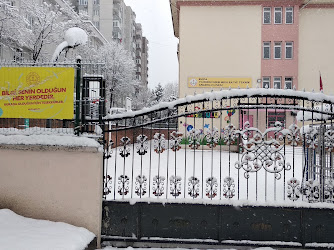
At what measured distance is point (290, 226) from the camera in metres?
5.10

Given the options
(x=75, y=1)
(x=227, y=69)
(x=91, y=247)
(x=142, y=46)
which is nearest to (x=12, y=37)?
(x=227, y=69)

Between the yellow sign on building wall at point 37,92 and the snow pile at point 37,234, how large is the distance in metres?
1.70

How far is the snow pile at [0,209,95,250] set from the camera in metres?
4.29

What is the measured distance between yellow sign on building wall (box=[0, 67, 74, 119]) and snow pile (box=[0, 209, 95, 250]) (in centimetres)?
170

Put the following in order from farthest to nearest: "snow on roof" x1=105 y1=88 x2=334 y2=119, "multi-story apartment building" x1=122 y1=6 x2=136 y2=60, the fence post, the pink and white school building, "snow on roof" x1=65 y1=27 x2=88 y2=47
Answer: "multi-story apartment building" x1=122 y1=6 x2=136 y2=60
the pink and white school building
"snow on roof" x1=65 y1=27 x2=88 y2=47
the fence post
"snow on roof" x1=105 y1=88 x2=334 y2=119

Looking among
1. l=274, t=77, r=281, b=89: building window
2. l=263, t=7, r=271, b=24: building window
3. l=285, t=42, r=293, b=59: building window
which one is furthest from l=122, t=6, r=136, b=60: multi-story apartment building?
l=274, t=77, r=281, b=89: building window

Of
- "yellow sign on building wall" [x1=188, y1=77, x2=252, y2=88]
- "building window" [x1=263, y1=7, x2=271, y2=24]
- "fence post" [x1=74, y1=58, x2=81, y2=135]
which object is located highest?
"building window" [x1=263, y1=7, x2=271, y2=24]

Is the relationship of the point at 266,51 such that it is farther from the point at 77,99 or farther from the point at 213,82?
the point at 77,99

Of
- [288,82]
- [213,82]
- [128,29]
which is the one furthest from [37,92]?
[128,29]

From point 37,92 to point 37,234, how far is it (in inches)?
88.8

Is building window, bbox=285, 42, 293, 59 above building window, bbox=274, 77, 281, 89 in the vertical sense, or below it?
above

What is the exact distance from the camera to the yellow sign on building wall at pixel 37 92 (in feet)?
17.3

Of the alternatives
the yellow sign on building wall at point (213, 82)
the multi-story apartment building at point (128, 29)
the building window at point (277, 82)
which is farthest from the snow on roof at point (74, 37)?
the multi-story apartment building at point (128, 29)

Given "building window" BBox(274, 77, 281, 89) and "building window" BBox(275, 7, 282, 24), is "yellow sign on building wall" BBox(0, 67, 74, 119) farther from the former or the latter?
"building window" BBox(275, 7, 282, 24)
